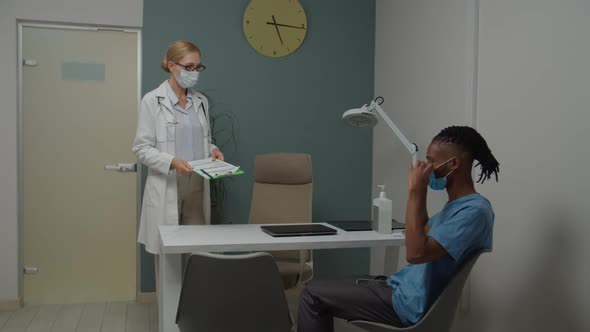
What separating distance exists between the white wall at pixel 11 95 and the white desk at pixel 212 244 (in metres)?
1.82

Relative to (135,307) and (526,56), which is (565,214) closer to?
(526,56)

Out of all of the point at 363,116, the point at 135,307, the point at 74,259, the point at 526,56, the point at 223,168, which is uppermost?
the point at 526,56

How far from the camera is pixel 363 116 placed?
2512 millimetres

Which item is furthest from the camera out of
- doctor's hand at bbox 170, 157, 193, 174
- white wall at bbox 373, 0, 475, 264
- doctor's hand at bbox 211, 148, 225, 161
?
white wall at bbox 373, 0, 475, 264

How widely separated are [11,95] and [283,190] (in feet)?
6.27

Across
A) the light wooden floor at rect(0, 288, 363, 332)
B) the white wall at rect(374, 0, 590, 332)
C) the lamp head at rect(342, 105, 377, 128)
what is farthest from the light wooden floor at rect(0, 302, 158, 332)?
the white wall at rect(374, 0, 590, 332)

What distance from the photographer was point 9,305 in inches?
136

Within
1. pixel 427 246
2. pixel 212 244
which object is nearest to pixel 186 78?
pixel 212 244

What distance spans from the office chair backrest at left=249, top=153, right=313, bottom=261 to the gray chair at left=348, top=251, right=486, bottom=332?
51.0 inches

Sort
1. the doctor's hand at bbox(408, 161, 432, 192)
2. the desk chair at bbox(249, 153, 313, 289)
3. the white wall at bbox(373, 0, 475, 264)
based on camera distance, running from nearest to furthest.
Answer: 1. the doctor's hand at bbox(408, 161, 432, 192)
2. the white wall at bbox(373, 0, 475, 264)
3. the desk chair at bbox(249, 153, 313, 289)

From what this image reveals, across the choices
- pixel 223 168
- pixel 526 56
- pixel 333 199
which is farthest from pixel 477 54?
pixel 333 199

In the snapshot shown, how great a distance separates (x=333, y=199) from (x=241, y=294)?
250 cm

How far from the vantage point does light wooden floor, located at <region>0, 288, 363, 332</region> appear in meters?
3.09

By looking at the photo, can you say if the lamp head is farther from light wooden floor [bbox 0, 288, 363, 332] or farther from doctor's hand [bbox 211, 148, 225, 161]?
light wooden floor [bbox 0, 288, 363, 332]
